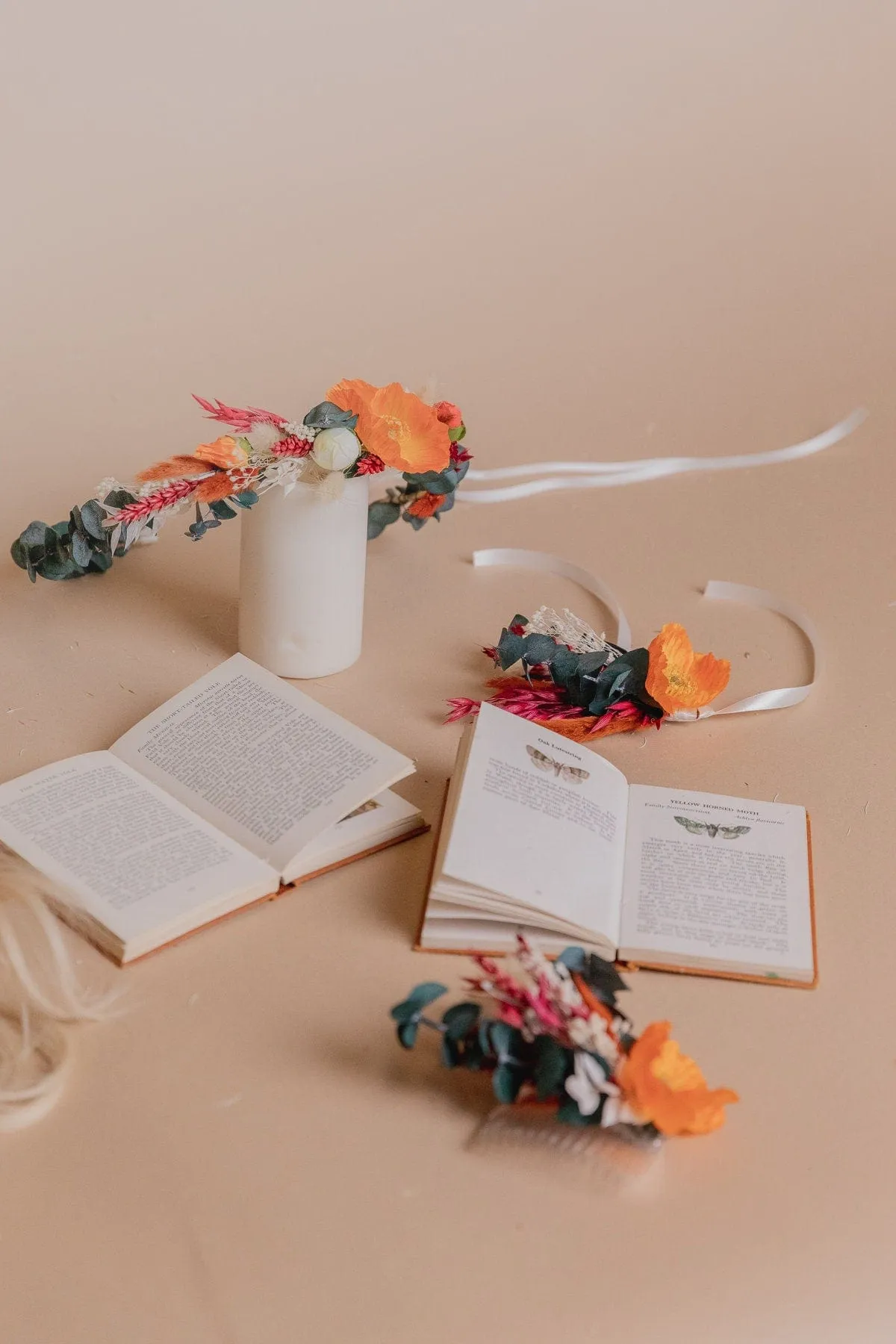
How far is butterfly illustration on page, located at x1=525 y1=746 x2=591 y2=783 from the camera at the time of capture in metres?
1.81

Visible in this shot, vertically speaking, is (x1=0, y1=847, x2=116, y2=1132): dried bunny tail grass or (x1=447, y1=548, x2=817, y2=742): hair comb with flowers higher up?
(x1=447, y1=548, x2=817, y2=742): hair comb with flowers

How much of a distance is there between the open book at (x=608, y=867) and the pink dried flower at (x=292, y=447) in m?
0.43

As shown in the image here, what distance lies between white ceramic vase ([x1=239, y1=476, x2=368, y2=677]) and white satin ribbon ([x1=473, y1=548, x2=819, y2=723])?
1.47 ft

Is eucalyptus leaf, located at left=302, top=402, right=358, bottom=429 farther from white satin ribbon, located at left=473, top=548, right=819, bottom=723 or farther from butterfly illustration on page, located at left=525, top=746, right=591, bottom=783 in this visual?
white satin ribbon, located at left=473, top=548, right=819, bottom=723

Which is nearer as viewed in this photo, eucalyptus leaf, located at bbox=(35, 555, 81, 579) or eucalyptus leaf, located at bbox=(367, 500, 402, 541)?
eucalyptus leaf, located at bbox=(35, 555, 81, 579)

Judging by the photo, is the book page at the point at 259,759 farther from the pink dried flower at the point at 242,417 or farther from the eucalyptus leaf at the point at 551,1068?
the eucalyptus leaf at the point at 551,1068

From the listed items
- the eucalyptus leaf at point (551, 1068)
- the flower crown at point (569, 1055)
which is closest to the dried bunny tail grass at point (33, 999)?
the flower crown at point (569, 1055)

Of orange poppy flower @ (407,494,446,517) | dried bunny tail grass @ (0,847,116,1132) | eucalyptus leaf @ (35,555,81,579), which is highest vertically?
orange poppy flower @ (407,494,446,517)

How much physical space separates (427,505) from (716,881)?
2.98 feet

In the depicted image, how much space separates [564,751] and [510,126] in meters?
2.06

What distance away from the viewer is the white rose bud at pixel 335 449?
1.89 metres

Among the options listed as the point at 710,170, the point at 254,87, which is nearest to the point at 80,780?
the point at 254,87

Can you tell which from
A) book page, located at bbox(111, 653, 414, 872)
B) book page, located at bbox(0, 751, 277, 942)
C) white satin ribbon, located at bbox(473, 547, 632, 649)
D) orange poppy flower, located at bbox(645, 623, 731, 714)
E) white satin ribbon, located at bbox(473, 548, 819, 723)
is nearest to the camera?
book page, located at bbox(0, 751, 277, 942)

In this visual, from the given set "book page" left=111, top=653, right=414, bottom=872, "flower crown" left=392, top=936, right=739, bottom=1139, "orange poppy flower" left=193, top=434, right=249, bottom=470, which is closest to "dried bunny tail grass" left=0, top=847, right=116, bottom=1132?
"book page" left=111, top=653, right=414, bottom=872
